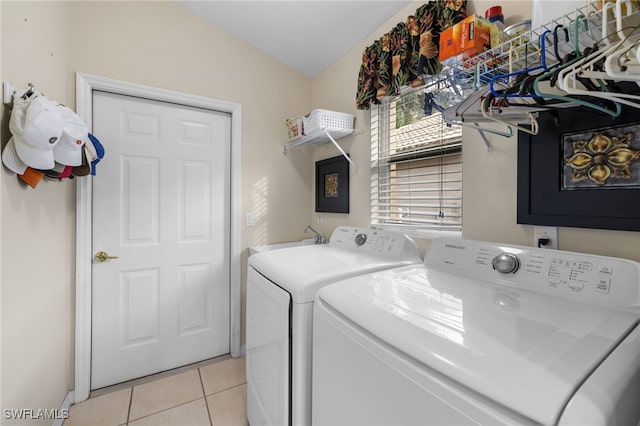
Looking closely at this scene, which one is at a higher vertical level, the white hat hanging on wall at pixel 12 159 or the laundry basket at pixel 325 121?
the laundry basket at pixel 325 121

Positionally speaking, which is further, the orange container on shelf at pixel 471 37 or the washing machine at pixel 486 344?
the orange container on shelf at pixel 471 37

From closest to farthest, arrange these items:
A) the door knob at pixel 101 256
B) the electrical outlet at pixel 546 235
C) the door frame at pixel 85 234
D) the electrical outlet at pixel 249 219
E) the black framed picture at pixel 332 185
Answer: the electrical outlet at pixel 546 235 → the door frame at pixel 85 234 → the door knob at pixel 101 256 → the black framed picture at pixel 332 185 → the electrical outlet at pixel 249 219

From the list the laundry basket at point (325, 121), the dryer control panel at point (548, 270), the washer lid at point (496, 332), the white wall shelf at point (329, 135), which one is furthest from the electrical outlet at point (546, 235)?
the laundry basket at point (325, 121)

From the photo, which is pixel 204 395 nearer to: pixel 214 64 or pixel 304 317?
pixel 304 317

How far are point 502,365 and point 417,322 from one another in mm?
199

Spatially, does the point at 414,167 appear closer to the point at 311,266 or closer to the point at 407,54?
the point at 407,54

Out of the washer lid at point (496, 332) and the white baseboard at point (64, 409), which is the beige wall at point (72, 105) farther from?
the washer lid at point (496, 332)

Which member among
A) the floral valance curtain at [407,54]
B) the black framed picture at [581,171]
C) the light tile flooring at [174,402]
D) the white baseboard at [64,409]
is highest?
the floral valance curtain at [407,54]

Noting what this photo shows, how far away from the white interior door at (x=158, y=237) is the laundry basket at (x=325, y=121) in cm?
72

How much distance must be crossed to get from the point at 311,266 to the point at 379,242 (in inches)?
18.6

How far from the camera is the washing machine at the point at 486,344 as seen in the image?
19.4 inches

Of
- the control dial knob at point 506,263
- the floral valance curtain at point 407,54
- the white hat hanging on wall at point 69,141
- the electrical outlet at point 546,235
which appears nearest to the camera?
the control dial knob at point 506,263

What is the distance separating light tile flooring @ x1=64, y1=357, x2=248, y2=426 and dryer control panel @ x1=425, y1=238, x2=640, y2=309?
1.56 m

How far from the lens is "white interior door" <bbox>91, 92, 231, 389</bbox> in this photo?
1963 mm
